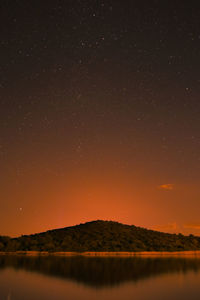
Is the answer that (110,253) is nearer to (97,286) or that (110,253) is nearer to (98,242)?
(98,242)

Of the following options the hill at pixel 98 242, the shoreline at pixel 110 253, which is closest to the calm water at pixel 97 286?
the shoreline at pixel 110 253

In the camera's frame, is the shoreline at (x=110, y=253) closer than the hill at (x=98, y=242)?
Yes

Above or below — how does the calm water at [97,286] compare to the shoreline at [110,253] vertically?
below

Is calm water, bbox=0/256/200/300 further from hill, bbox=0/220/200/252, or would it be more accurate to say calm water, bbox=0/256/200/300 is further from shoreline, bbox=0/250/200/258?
hill, bbox=0/220/200/252

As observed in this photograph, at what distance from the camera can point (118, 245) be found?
242 ft

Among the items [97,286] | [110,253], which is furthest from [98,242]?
[97,286]

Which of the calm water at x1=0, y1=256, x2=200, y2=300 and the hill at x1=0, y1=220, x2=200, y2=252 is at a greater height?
the hill at x1=0, y1=220, x2=200, y2=252

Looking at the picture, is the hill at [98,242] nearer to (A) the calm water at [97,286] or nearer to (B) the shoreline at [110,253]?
(B) the shoreline at [110,253]

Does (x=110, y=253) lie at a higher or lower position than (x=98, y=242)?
lower

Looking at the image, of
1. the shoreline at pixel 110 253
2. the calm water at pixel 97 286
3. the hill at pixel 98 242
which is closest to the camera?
the calm water at pixel 97 286

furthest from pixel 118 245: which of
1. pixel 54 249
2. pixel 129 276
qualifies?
pixel 129 276

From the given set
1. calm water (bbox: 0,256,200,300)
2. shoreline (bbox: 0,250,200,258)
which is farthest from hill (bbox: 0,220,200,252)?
calm water (bbox: 0,256,200,300)

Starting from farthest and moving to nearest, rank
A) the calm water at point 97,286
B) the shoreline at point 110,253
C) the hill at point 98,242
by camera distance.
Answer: the hill at point 98,242 < the shoreline at point 110,253 < the calm water at point 97,286

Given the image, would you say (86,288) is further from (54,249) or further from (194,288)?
(54,249)
